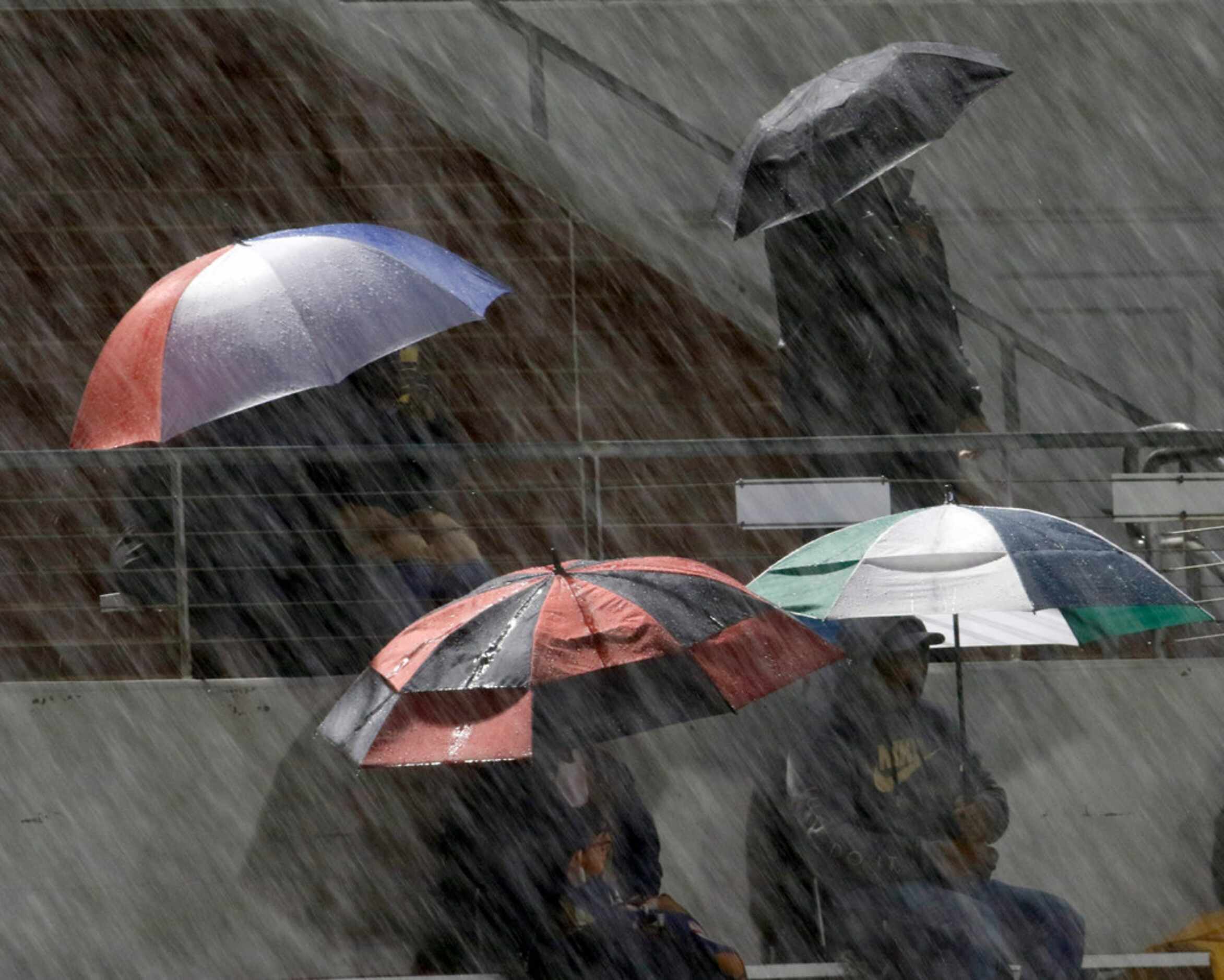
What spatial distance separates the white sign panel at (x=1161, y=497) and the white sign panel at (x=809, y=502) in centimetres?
90

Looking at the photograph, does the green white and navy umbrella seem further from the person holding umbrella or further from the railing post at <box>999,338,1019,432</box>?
the railing post at <box>999,338,1019,432</box>

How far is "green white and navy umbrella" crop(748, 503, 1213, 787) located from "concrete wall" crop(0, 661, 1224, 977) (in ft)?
2.38

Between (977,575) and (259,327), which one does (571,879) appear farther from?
(259,327)

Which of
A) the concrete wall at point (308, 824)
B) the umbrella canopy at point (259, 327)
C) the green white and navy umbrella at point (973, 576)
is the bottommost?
the concrete wall at point (308, 824)

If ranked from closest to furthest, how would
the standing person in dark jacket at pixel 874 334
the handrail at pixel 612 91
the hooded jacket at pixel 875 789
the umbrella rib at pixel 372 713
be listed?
1. the umbrella rib at pixel 372 713
2. the hooded jacket at pixel 875 789
3. the standing person in dark jacket at pixel 874 334
4. the handrail at pixel 612 91

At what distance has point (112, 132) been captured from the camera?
10.9m

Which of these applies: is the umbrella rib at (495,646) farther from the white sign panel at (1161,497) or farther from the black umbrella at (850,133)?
the white sign panel at (1161,497)

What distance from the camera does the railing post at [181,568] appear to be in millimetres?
6961

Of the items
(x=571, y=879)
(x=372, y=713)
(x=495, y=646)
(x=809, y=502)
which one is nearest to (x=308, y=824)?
(x=571, y=879)

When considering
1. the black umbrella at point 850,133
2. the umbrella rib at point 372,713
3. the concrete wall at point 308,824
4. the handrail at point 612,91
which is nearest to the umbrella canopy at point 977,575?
the concrete wall at point 308,824

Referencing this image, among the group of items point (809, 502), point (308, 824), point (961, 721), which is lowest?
point (308, 824)

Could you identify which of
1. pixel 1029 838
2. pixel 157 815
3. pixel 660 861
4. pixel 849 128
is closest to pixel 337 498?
pixel 157 815

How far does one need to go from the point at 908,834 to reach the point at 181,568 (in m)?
2.83

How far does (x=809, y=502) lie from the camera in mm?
6977
